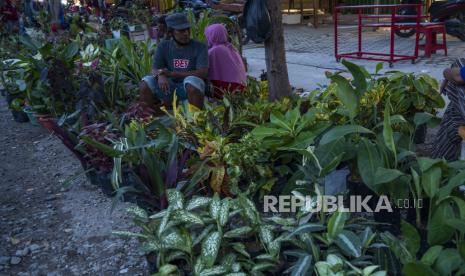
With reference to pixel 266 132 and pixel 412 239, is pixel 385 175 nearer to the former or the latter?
pixel 412 239

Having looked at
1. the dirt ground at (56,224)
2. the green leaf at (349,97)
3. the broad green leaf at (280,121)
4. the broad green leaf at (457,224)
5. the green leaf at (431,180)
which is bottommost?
the dirt ground at (56,224)

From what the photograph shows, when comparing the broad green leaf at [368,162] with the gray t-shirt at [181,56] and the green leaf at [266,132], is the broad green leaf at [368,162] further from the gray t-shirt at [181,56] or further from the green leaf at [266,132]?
the gray t-shirt at [181,56]

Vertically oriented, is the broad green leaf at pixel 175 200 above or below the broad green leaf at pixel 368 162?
below

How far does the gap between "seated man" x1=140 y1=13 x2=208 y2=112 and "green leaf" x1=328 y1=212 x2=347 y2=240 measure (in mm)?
2527

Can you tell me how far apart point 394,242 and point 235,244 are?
634 mm

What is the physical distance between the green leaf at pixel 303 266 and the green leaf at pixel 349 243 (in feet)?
0.46

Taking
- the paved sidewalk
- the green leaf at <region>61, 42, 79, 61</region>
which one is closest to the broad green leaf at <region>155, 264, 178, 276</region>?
the green leaf at <region>61, 42, 79, 61</region>

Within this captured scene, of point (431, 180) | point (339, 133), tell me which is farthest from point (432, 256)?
point (339, 133)

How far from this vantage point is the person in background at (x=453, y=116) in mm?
2730

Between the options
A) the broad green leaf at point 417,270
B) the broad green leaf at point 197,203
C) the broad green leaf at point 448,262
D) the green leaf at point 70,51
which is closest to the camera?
the broad green leaf at point 417,270

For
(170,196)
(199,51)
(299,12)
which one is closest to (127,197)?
(170,196)

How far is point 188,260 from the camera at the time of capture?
212 centimetres

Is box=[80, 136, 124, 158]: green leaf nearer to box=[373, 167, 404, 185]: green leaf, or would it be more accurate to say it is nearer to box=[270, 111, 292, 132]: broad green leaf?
box=[270, 111, 292, 132]: broad green leaf

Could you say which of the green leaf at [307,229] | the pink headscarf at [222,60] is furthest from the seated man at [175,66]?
the green leaf at [307,229]
